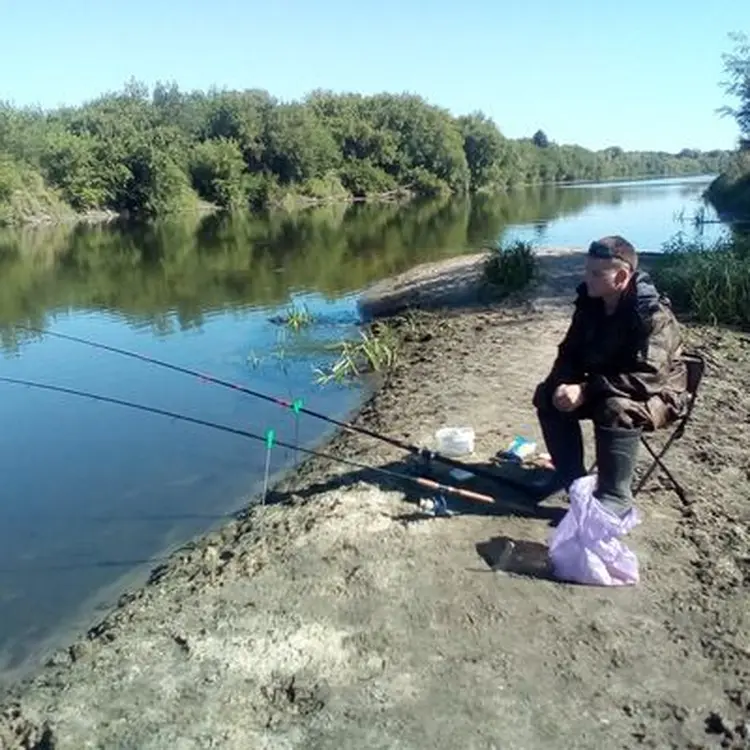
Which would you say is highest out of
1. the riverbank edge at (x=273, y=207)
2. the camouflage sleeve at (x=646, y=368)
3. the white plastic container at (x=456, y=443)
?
the camouflage sleeve at (x=646, y=368)

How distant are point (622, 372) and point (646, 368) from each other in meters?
0.19

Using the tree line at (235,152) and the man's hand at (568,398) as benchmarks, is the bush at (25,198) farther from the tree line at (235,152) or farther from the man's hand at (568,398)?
the man's hand at (568,398)

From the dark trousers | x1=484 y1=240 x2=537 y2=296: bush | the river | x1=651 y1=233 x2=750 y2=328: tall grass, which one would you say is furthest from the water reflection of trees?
the dark trousers

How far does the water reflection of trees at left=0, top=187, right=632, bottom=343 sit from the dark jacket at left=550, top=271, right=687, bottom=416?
1319cm

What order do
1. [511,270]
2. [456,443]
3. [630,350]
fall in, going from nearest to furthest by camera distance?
[630,350] < [456,443] < [511,270]

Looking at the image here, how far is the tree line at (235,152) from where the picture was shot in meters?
61.5

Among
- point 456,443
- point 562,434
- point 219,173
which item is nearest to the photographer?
point 562,434

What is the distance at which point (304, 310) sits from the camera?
17953 millimetres

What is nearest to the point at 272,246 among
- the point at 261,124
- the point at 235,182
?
the point at 235,182

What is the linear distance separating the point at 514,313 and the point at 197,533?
8242 millimetres

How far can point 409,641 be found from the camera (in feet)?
14.4

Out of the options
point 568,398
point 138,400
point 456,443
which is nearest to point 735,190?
point 138,400

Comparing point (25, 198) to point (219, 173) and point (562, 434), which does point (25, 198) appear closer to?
point (219, 173)

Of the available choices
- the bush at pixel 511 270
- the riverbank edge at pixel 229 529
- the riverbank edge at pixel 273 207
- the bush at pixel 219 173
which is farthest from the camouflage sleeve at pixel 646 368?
the bush at pixel 219 173
